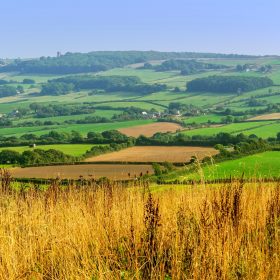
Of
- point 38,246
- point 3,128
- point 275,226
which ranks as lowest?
point 3,128

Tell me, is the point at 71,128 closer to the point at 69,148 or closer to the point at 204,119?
the point at 204,119

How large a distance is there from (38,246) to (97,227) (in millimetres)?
823

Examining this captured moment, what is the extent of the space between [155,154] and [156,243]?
180ft

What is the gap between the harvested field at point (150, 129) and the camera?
92000mm

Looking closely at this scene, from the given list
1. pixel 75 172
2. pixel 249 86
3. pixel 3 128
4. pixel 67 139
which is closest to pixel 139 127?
pixel 67 139

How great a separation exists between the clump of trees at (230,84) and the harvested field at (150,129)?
6505cm

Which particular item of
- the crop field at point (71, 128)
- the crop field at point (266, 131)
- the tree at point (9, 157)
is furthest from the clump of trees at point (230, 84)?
the tree at point (9, 157)

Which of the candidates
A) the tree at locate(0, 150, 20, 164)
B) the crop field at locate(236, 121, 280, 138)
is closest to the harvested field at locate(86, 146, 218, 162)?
the tree at locate(0, 150, 20, 164)

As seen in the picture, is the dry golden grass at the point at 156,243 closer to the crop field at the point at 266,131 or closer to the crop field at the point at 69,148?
the crop field at the point at 69,148

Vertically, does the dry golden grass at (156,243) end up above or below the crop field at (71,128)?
above

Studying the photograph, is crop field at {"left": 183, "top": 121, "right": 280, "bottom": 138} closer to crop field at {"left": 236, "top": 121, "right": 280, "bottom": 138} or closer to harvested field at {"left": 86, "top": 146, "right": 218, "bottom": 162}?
crop field at {"left": 236, "top": 121, "right": 280, "bottom": 138}

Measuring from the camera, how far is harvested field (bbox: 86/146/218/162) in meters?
55.6

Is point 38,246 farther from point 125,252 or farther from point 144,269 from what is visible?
point 144,269

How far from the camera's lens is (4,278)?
5.40 metres
